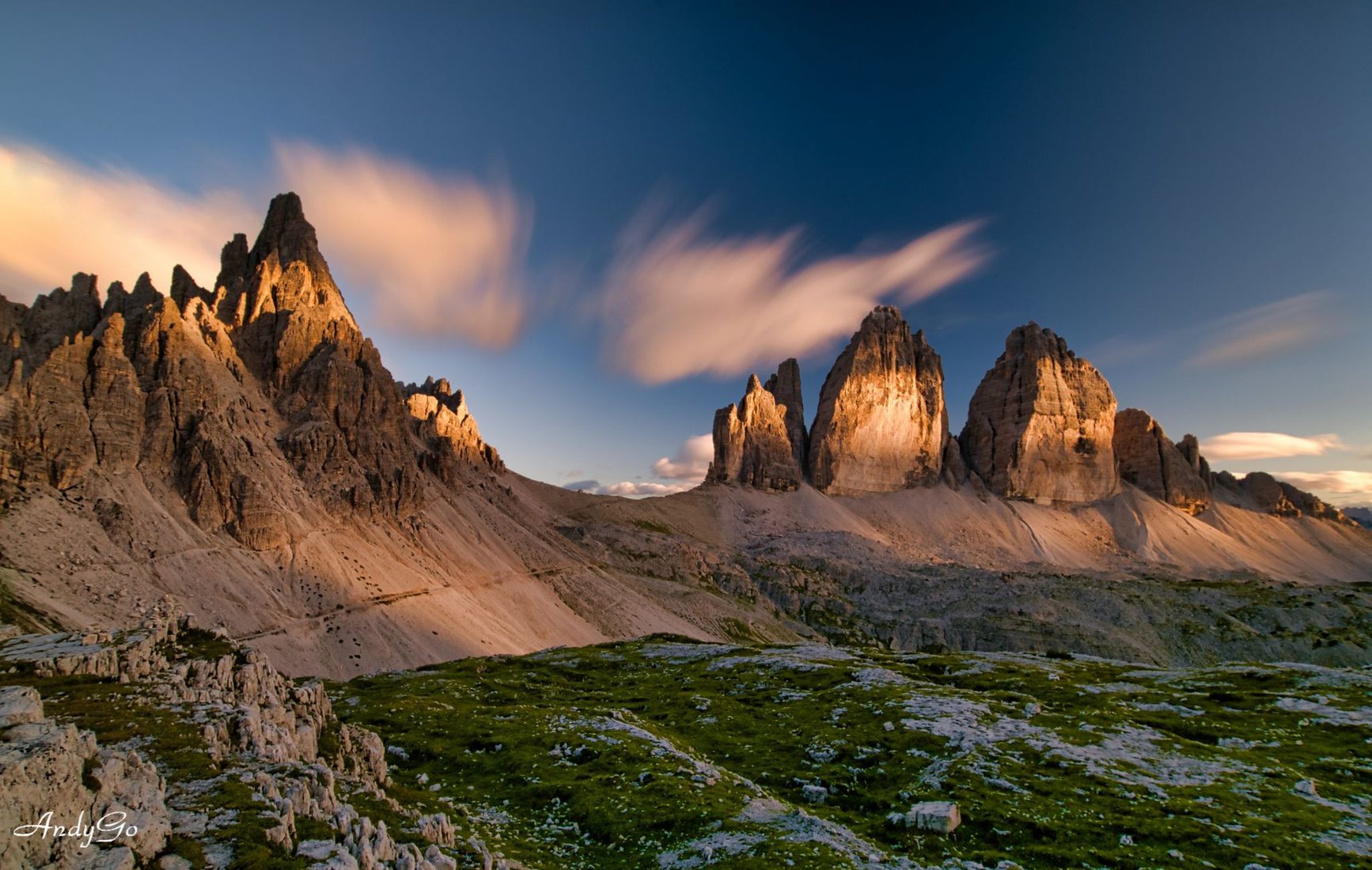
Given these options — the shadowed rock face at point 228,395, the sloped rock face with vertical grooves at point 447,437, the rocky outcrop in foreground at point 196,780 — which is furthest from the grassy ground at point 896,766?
the sloped rock face with vertical grooves at point 447,437

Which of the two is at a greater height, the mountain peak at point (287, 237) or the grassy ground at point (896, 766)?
the mountain peak at point (287, 237)

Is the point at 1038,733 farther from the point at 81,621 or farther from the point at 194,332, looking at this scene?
the point at 194,332

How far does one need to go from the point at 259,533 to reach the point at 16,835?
104992 mm

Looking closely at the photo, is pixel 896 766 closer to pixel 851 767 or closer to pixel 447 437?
pixel 851 767

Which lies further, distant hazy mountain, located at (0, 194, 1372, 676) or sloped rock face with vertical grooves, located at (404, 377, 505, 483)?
sloped rock face with vertical grooves, located at (404, 377, 505, 483)

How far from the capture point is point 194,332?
11394 centimetres

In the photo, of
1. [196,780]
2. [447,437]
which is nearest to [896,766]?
[196,780]

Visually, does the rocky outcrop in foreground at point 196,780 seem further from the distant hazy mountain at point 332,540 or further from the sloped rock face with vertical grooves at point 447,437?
the sloped rock face with vertical grooves at point 447,437

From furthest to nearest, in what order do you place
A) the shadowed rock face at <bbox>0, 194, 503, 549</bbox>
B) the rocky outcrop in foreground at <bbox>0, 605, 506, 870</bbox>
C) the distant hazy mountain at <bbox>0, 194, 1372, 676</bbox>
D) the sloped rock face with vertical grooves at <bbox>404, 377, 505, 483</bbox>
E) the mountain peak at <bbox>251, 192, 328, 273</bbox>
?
the sloped rock face with vertical grooves at <bbox>404, 377, 505, 483</bbox> < the mountain peak at <bbox>251, 192, 328, 273</bbox> < the shadowed rock face at <bbox>0, 194, 503, 549</bbox> < the distant hazy mountain at <bbox>0, 194, 1372, 676</bbox> < the rocky outcrop in foreground at <bbox>0, 605, 506, 870</bbox>

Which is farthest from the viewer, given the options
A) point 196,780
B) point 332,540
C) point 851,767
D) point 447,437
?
point 447,437

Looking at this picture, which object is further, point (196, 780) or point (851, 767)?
point (851, 767)

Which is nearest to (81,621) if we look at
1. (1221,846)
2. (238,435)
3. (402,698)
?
(402,698)

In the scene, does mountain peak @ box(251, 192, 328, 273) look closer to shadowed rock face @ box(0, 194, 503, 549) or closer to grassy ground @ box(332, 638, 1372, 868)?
shadowed rock face @ box(0, 194, 503, 549)

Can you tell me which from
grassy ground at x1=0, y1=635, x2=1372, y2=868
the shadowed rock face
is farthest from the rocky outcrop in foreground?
the shadowed rock face
